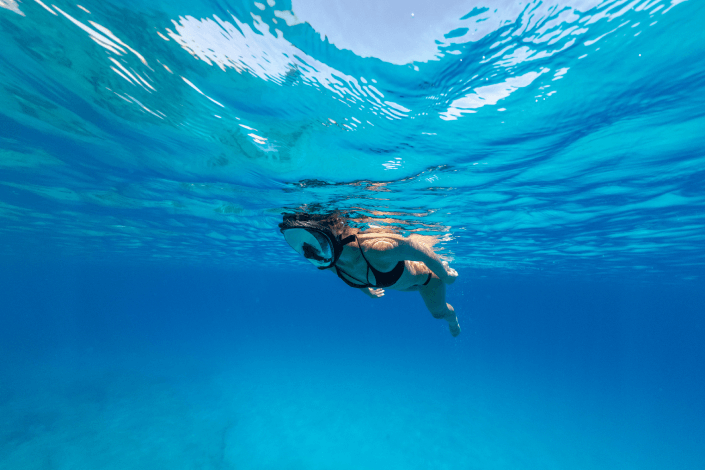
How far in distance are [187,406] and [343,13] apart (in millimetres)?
23772

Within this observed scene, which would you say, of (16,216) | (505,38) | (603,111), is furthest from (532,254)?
(16,216)

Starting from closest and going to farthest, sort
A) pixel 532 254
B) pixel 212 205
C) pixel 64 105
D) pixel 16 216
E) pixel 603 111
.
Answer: pixel 603 111, pixel 64 105, pixel 212 205, pixel 16 216, pixel 532 254

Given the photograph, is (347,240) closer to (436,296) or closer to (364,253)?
(364,253)

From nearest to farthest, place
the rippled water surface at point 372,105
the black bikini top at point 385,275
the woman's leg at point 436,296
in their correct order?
the rippled water surface at point 372,105, the black bikini top at point 385,275, the woman's leg at point 436,296

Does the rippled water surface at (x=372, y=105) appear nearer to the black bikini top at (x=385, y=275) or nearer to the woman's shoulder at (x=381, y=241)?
the woman's shoulder at (x=381, y=241)

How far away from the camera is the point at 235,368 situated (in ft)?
106

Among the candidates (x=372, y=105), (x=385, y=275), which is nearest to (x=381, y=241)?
(x=385, y=275)

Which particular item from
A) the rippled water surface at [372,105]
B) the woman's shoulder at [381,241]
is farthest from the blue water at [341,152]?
the woman's shoulder at [381,241]

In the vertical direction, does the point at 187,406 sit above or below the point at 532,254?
below

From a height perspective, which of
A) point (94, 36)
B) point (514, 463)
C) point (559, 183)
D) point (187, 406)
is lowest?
point (514, 463)

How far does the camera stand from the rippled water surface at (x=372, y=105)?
177 inches

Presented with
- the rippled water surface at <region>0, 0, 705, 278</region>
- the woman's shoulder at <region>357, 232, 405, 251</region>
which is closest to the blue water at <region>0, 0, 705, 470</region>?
the rippled water surface at <region>0, 0, 705, 278</region>

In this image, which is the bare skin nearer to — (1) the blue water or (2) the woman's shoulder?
(2) the woman's shoulder

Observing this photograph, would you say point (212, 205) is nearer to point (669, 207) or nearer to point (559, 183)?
point (559, 183)
